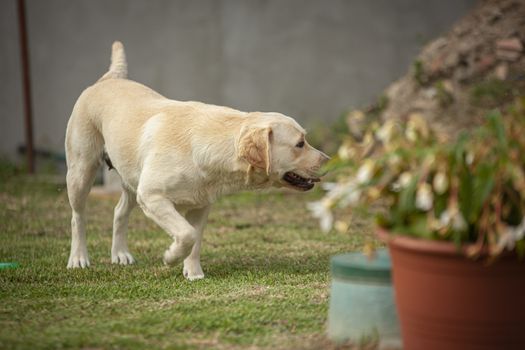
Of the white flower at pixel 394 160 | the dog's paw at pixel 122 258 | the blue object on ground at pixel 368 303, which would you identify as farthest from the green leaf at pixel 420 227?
the dog's paw at pixel 122 258

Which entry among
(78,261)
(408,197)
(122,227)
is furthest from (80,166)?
(408,197)

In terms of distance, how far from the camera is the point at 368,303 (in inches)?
147

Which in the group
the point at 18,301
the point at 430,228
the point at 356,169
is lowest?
the point at 18,301

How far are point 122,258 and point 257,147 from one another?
5.64 ft

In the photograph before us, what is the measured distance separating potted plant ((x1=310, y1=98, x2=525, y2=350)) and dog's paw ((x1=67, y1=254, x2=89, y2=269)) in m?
3.24

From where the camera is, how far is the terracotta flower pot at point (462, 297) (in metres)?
3.20

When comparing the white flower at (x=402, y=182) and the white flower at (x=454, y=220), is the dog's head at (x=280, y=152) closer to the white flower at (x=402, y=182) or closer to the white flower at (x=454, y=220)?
the white flower at (x=402, y=182)

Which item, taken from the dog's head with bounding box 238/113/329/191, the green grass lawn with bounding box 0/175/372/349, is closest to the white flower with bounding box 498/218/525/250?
the green grass lawn with bounding box 0/175/372/349

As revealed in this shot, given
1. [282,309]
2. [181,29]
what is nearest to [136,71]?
[181,29]

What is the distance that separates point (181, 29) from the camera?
11.7 metres

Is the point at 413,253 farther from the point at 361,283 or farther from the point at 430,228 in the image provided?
the point at 361,283

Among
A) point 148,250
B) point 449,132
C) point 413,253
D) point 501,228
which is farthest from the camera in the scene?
point 449,132

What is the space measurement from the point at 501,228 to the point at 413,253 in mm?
375

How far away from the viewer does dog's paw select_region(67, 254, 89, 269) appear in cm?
618
